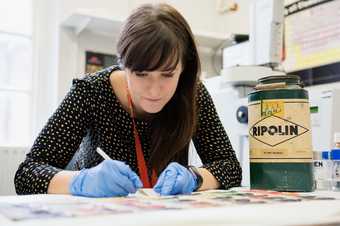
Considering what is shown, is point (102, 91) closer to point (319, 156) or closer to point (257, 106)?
point (257, 106)

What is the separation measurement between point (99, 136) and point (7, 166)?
1136 mm

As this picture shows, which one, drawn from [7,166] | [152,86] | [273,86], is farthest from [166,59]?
[7,166]

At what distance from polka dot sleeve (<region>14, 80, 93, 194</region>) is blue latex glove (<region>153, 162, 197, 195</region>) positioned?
0.25 m

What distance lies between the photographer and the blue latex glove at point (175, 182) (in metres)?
0.79

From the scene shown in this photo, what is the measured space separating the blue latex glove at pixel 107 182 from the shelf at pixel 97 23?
1397 mm

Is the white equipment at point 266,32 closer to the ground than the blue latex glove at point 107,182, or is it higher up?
higher up

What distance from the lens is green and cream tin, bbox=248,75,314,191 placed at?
0.84 metres

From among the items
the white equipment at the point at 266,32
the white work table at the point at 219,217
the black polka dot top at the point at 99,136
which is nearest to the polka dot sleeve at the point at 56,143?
the black polka dot top at the point at 99,136

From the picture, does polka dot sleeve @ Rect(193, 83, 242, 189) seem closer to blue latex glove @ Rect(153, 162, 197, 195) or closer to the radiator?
blue latex glove @ Rect(153, 162, 197, 195)

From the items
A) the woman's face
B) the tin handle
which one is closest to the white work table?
the tin handle

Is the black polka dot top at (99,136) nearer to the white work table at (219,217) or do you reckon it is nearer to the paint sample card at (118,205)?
the paint sample card at (118,205)

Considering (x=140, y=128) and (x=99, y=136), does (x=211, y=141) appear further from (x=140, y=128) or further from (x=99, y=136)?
(x=99, y=136)

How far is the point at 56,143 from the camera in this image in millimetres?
1000

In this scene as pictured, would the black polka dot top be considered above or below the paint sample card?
above
